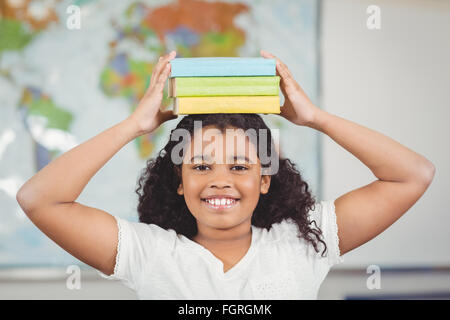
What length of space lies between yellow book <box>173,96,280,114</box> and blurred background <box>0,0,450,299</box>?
0.91 m

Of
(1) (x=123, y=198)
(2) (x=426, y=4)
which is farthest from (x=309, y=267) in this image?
(2) (x=426, y=4)

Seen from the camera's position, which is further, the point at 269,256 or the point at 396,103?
the point at 396,103

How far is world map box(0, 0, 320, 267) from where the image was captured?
1.88 metres

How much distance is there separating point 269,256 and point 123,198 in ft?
3.24

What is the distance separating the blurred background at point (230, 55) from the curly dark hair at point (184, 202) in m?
0.72

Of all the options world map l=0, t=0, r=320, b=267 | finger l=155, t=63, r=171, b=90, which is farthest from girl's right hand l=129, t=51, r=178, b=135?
world map l=0, t=0, r=320, b=267

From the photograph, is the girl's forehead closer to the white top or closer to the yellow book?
the yellow book

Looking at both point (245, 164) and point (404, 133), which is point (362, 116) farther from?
point (245, 164)

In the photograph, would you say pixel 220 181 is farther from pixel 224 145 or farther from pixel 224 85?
pixel 224 85

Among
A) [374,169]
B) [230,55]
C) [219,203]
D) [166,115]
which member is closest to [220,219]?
[219,203]

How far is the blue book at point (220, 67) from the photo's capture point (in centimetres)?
101

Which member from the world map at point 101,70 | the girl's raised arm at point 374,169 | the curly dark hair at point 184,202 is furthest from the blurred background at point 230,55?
the girl's raised arm at point 374,169

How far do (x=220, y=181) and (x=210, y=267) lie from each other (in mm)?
196

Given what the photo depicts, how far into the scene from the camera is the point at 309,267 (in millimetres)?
1078
